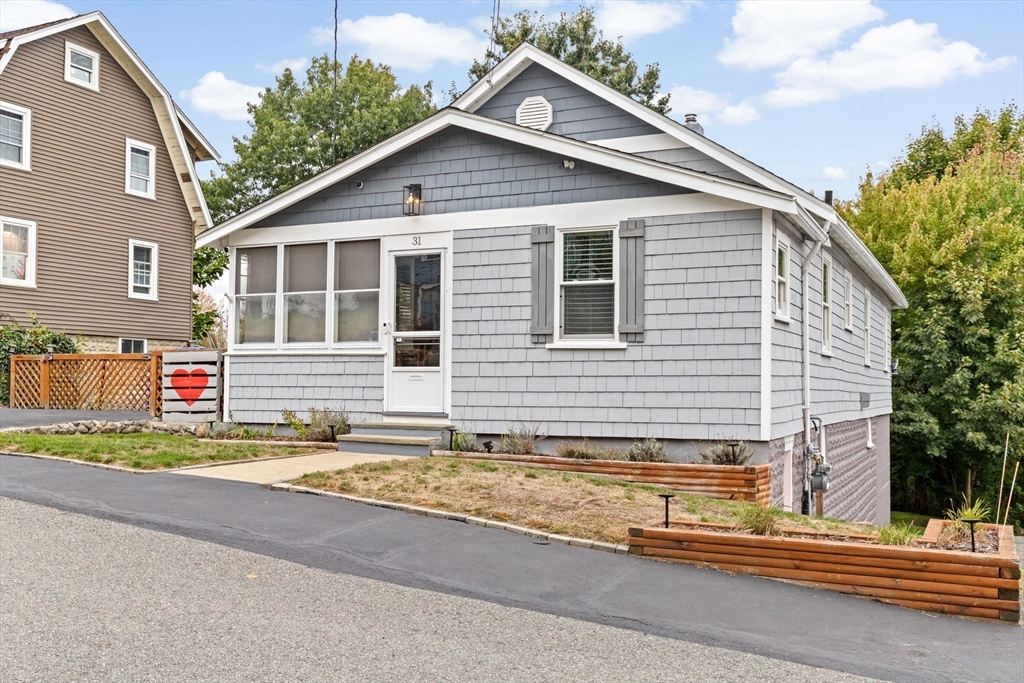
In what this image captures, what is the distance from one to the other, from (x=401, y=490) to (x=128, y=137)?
19.3m

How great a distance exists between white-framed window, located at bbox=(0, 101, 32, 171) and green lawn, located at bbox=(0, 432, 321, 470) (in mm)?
A: 10888

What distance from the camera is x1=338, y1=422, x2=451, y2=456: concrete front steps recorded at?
1223cm

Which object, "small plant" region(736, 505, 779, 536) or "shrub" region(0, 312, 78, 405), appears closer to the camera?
"small plant" region(736, 505, 779, 536)

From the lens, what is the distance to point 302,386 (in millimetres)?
13555

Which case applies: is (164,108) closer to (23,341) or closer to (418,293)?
(23,341)

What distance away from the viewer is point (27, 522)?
7801mm

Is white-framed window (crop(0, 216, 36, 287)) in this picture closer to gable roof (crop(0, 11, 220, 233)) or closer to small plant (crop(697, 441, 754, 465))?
gable roof (crop(0, 11, 220, 233))

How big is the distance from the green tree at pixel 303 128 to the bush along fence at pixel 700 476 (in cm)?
3114

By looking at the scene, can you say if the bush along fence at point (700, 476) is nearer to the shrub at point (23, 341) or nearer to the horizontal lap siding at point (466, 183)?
the horizontal lap siding at point (466, 183)

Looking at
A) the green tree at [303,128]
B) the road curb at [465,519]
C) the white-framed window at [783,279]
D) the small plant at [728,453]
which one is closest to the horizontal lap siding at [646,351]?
the small plant at [728,453]

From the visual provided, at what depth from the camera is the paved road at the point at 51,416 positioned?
52.0 feet

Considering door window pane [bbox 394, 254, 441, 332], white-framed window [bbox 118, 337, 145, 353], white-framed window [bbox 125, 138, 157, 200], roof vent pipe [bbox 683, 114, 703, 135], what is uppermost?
white-framed window [bbox 125, 138, 157, 200]

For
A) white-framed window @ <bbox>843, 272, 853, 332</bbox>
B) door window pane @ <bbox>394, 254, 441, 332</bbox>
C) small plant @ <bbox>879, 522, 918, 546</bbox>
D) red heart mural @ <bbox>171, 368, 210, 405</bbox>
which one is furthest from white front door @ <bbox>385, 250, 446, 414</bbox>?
white-framed window @ <bbox>843, 272, 853, 332</bbox>

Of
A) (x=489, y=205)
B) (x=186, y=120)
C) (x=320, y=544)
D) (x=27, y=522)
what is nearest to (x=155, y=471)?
(x=27, y=522)
